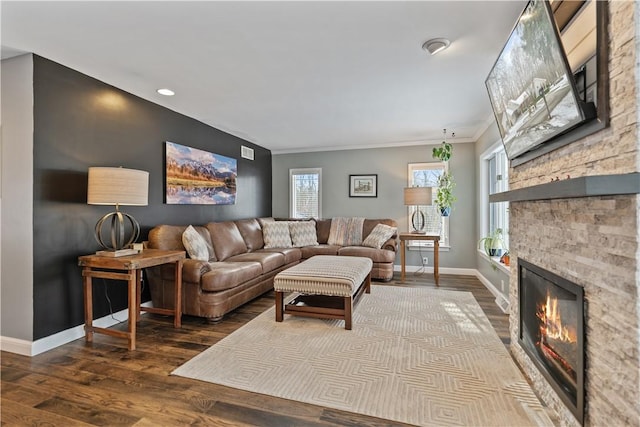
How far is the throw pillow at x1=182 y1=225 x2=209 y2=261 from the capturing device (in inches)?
131

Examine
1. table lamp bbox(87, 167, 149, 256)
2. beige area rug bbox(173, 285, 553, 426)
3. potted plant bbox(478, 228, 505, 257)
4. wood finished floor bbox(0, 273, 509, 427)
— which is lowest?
wood finished floor bbox(0, 273, 509, 427)

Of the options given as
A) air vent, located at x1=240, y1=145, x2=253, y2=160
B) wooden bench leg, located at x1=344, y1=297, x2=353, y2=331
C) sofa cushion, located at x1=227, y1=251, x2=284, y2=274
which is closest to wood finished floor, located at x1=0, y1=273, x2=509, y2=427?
wooden bench leg, located at x1=344, y1=297, x2=353, y2=331

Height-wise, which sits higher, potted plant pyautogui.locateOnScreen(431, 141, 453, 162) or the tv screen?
potted plant pyautogui.locateOnScreen(431, 141, 453, 162)

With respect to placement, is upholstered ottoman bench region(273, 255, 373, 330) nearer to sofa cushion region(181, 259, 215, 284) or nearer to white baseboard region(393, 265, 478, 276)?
sofa cushion region(181, 259, 215, 284)

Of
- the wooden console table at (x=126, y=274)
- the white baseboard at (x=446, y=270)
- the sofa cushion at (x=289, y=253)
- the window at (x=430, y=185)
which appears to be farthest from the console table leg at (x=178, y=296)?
the window at (x=430, y=185)

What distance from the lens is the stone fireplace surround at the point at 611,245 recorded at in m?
1.03

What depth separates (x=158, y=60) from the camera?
98.0 inches

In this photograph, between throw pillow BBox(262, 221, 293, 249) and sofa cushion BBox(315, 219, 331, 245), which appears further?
sofa cushion BBox(315, 219, 331, 245)

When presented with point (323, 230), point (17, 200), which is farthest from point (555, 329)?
point (323, 230)

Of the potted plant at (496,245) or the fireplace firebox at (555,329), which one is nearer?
the fireplace firebox at (555,329)

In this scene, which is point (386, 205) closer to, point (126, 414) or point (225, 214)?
point (225, 214)

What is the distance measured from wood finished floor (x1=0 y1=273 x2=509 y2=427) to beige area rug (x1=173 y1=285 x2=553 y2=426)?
0.10 m

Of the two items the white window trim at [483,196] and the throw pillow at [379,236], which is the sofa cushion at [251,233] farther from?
the white window trim at [483,196]

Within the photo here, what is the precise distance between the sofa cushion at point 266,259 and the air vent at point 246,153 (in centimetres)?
195
